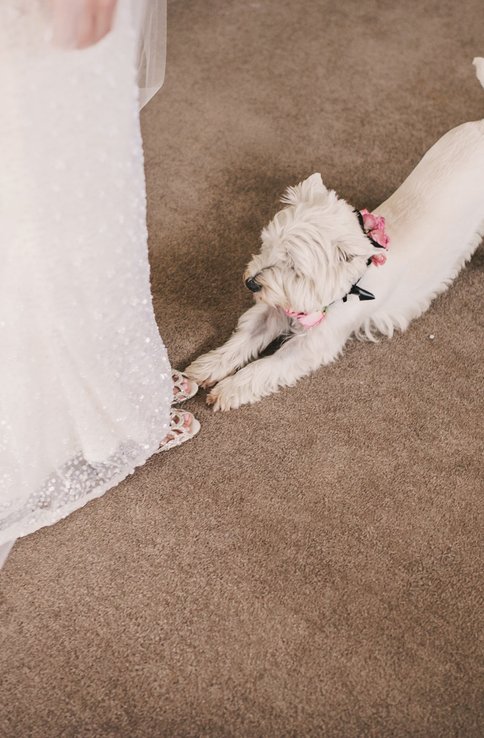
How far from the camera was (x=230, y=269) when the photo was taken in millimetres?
2047

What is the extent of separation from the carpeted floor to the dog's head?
14.8 inches

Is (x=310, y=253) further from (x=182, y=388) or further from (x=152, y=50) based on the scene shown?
(x=152, y=50)

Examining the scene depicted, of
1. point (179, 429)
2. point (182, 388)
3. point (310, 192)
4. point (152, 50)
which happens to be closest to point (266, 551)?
point (179, 429)

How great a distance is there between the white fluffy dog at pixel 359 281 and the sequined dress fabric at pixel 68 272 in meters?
0.34

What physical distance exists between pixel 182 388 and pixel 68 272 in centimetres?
65

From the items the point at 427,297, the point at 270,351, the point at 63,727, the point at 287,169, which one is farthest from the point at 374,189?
the point at 63,727

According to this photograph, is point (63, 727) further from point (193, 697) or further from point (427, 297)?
point (427, 297)

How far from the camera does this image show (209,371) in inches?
69.4

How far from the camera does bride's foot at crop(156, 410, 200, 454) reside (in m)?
1.61

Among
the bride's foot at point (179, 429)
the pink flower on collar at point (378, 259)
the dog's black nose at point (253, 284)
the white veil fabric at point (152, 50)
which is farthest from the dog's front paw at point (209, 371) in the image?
the white veil fabric at point (152, 50)

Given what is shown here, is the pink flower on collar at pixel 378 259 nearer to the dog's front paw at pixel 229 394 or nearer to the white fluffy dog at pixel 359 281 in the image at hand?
the white fluffy dog at pixel 359 281

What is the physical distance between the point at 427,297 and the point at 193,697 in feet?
4.28

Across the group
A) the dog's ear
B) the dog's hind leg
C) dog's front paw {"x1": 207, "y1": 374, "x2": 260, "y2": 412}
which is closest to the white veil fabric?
the dog's ear

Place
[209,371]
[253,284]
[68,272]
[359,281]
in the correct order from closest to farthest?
[68,272], [253,284], [359,281], [209,371]
